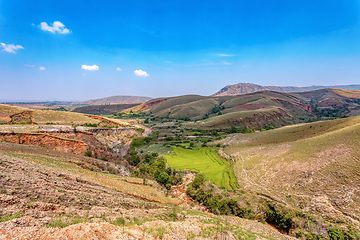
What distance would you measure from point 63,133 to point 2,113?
28.1m

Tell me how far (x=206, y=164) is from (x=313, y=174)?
26.1 m

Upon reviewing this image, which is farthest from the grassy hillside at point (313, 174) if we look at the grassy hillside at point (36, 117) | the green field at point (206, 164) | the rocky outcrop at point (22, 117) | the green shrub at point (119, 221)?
the rocky outcrop at point (22, 117)

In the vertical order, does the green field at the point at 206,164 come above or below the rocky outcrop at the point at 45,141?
below

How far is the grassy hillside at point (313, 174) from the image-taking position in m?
24.5

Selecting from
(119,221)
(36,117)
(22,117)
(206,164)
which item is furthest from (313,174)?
(22,117)

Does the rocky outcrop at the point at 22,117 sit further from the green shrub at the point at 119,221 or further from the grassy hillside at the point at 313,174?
the grassy hillside at the point at 313,174

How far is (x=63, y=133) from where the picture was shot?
155ft

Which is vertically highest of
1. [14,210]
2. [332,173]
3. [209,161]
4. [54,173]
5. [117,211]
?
[14,210]

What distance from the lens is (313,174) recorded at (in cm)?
3144

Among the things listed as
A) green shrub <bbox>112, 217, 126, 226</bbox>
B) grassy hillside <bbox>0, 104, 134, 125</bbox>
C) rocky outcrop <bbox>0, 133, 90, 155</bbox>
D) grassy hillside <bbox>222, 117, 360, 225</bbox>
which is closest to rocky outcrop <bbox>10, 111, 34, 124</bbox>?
grassy hillside <bbox>0, 104, 134, 125</bbox>

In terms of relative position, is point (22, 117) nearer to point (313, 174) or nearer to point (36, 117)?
point (36, 117)

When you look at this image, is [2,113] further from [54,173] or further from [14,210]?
[14,210]

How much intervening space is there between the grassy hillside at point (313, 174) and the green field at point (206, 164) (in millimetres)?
2641

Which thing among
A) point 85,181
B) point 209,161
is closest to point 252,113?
point 209,161
